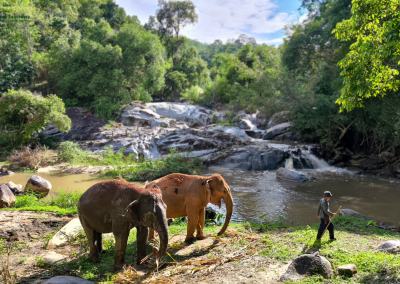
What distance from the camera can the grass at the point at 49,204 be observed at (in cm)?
901

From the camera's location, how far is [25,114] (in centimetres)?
1973

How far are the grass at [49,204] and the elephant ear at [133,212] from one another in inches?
188

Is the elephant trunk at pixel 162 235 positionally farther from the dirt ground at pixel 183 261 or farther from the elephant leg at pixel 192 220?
the elephant leg at pixel 192 220

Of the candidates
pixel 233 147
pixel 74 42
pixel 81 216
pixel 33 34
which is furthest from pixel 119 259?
pixel 33 34

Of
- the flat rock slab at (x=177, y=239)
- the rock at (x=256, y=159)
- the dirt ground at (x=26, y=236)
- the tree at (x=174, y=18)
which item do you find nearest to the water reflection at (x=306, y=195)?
the rock at (x=256, y=159)

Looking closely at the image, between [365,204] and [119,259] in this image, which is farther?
[365,204]

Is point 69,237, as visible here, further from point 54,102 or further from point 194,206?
point 54,102

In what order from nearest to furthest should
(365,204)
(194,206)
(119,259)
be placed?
(119,259), (194,206), (365,204)

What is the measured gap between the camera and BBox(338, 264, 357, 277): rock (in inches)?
191

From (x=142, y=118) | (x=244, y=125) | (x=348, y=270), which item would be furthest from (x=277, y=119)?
(x=348, y=270)

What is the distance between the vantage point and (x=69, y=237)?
6586 mm

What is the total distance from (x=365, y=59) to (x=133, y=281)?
7.54m

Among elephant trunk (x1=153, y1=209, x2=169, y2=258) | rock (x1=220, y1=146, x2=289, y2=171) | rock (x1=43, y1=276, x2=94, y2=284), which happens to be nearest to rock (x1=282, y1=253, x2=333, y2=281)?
elephant trunk (x1=153, y1=209, x2=169, y2=258)

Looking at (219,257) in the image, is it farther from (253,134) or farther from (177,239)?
(253,134)
